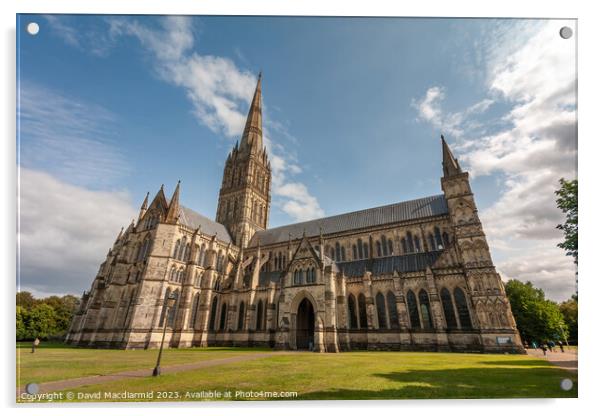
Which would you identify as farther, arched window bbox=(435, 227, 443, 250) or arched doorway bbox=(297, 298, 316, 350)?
arched window bbox=(435, 227, 443, 250)

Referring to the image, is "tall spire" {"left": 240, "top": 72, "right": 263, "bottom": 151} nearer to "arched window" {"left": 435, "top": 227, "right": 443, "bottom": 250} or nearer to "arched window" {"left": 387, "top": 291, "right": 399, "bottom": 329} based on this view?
"arched window" {"left": 435, "top": 227, "right": 443, "bottom": 250}

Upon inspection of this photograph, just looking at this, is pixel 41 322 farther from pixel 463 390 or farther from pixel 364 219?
pixel 463 390

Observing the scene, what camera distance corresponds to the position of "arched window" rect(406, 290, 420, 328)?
2697 cm

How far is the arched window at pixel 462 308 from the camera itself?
83.8 feet

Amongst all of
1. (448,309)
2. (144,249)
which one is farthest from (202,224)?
(448,309)

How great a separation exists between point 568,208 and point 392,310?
22.3m

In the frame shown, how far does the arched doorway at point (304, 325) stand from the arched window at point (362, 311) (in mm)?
5187

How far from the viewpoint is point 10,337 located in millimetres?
7145

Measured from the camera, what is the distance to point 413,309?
2755 centimetres

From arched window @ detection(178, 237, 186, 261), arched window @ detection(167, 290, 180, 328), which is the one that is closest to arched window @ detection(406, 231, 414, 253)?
arched window @ detection(178, 237, 186, 261)

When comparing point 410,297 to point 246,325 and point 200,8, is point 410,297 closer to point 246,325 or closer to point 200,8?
point 246,325

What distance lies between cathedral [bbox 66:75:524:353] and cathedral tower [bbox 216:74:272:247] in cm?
506

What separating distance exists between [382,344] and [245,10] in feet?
A: 93.5
